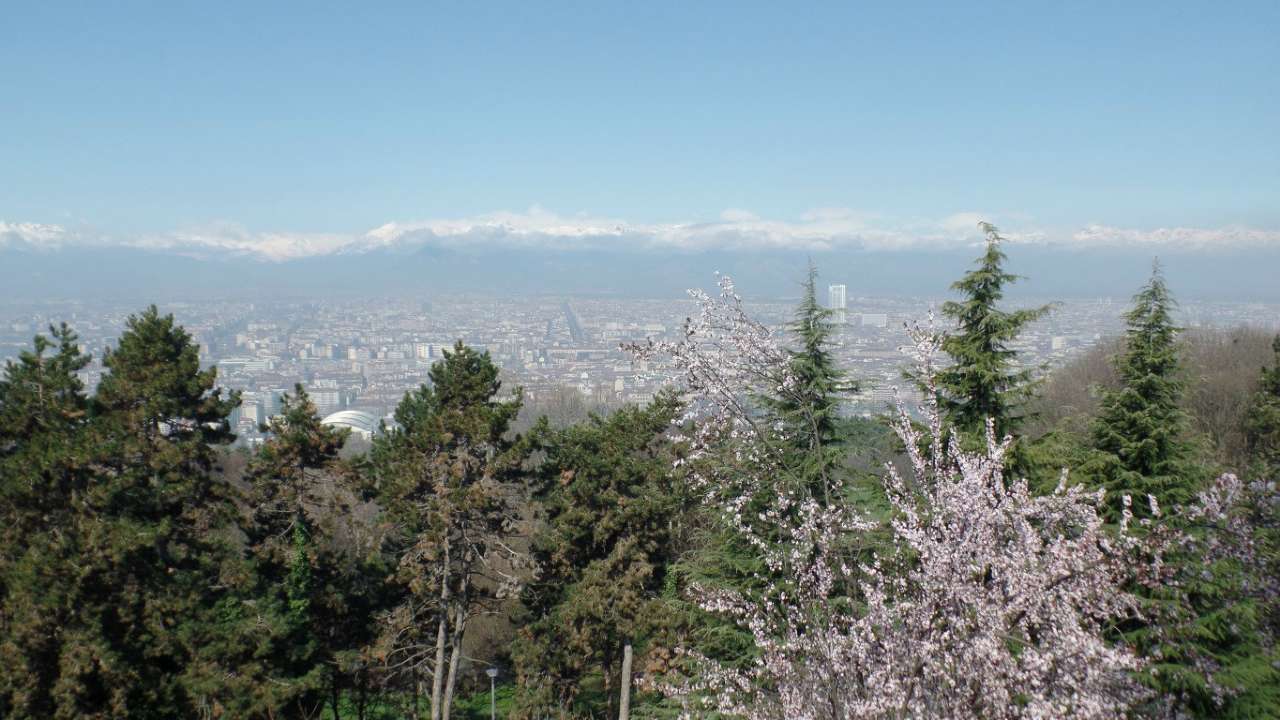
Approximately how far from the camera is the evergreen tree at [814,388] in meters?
11.1

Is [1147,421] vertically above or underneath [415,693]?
above

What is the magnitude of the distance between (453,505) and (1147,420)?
11.0 meters

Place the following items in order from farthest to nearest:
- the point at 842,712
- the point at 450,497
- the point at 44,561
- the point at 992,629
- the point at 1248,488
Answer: the point at 450,497, the point at 44,561, the point at 1248,488, the point at 842,712, the point at 992,629

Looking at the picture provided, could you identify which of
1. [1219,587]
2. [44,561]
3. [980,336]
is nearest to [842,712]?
[1219,587]

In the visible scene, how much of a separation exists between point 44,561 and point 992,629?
12.6 metres

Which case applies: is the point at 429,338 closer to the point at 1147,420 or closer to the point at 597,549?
the point at 597,549

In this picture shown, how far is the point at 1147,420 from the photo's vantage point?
10602mm

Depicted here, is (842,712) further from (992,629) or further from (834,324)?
(834,324)

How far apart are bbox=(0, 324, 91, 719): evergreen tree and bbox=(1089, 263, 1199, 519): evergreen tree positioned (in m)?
14.8

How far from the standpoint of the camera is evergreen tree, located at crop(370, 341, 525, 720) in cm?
1437

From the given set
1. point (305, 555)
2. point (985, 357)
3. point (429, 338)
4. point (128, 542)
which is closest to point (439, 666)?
point (305, 555)

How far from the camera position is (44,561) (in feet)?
36.7

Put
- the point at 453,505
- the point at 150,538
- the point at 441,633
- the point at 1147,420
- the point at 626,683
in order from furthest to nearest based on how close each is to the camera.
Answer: the point at 626,683 → the point at 441,633 → the point at 453,505 → the point at 150,538 → the point at 1147,420

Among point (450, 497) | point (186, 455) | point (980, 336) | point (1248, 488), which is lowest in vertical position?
point (450, 497)
